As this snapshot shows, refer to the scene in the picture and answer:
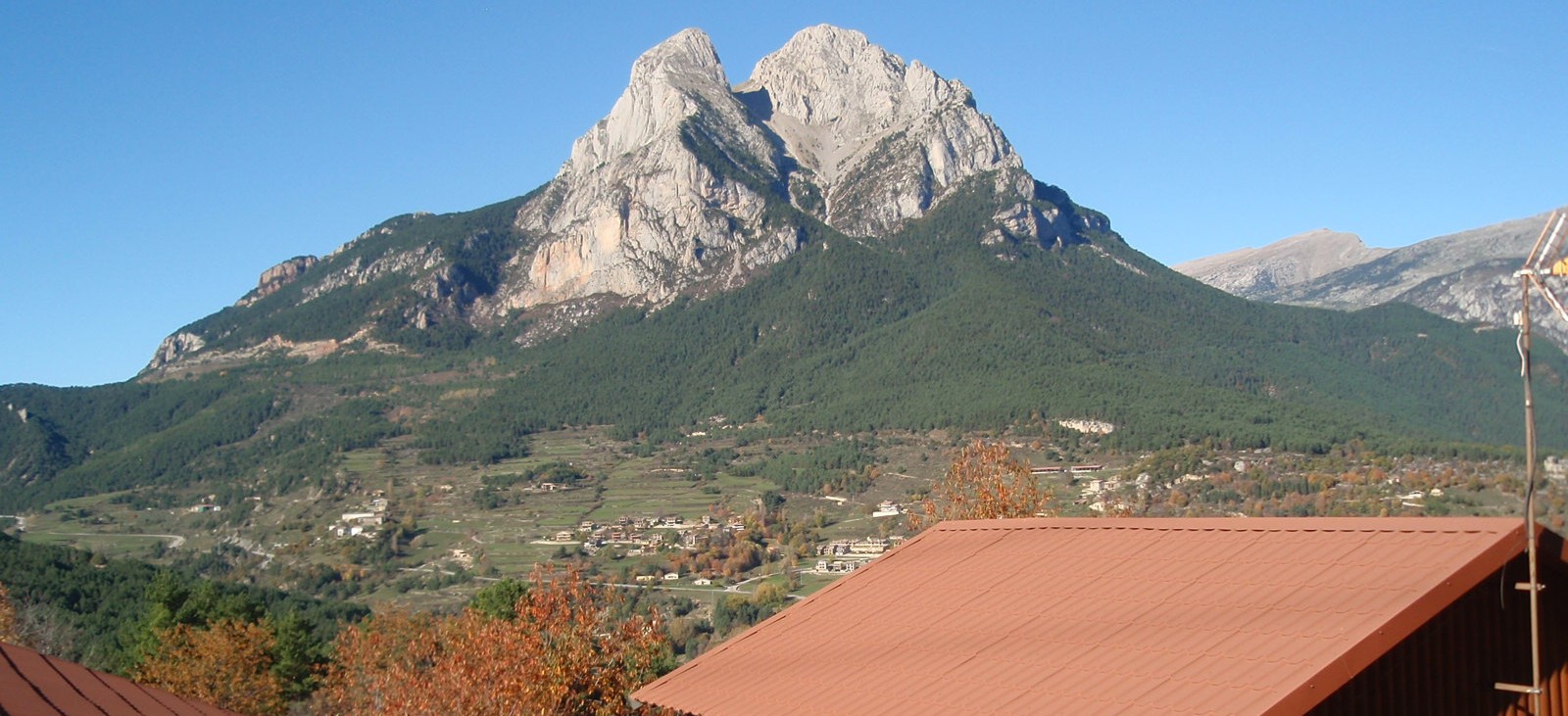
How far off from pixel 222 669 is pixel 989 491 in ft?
65.6

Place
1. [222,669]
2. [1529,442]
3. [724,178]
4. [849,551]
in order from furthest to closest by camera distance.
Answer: [724,178] < [849,551] < [222,669] < [1529,442]

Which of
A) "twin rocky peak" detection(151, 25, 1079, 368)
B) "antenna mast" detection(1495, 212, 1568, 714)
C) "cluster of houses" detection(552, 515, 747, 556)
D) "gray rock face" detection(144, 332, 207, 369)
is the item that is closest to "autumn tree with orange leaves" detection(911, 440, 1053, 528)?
"antenna mast" detection(1495, 212, 1568, 714)

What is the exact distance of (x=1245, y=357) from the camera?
115 m

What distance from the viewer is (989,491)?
2434cm

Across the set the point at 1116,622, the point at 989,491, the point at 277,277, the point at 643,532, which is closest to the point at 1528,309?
the point at 1116,622

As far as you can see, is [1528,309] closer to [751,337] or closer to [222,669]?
[222,669]

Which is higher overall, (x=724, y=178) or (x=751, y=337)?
(x=724, y=178)

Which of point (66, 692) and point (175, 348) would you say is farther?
point (175, 348)

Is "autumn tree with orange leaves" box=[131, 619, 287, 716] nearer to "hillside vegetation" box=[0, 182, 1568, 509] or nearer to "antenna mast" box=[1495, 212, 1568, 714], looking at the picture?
"antenna mast" box=[1495, 212, 1568, 714]

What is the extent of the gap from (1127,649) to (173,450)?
440 feet

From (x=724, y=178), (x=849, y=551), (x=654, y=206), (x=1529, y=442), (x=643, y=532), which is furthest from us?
(x=724, y=178)

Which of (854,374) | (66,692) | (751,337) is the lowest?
(66,692)

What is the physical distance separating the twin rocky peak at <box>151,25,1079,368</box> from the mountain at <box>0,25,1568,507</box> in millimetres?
422

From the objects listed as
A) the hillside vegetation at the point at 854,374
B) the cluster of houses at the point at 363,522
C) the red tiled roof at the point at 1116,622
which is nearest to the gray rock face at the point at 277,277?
the hillside vegetation at the point at 854,374
